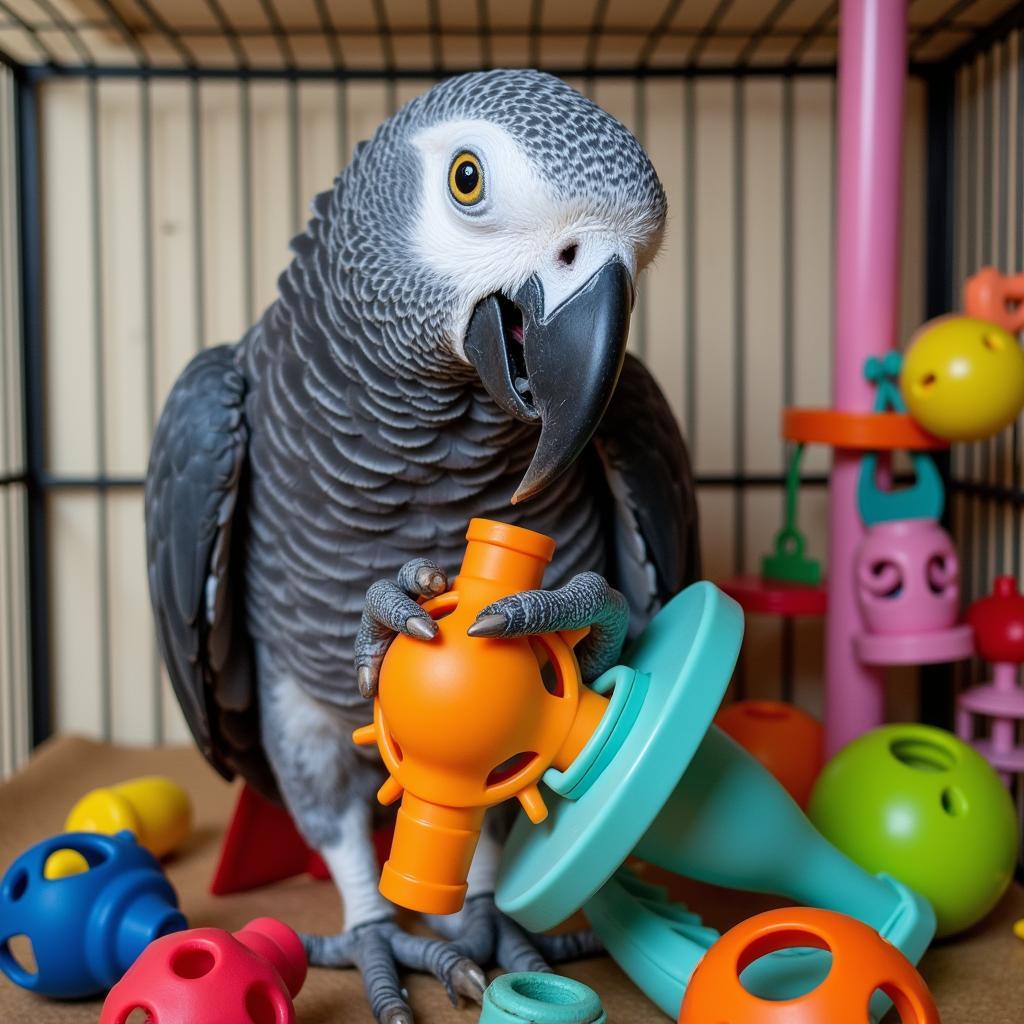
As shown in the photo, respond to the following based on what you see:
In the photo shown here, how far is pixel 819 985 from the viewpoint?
2.62ft

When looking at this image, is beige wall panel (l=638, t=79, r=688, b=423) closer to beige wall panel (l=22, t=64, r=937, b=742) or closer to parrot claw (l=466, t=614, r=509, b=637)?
beige wall panel (l=22, t=64, r=937, b=742)

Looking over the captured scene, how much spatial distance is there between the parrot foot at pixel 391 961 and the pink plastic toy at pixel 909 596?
65 cm

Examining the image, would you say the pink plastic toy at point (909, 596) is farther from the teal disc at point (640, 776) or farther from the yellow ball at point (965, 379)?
the teal disc at point (640, 776)

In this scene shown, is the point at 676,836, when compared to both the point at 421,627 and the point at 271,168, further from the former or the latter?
the point at 271,168

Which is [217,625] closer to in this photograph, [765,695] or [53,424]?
[53,424]

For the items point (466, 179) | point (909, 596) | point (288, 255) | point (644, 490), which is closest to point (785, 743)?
point (909, 596)

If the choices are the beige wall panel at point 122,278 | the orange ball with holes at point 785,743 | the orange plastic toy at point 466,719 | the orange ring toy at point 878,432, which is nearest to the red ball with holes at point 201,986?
the orange plastic toy at point 466,719

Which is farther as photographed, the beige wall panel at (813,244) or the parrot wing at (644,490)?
the beige wall panel at (813,244)

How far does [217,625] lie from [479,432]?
1.25 feet

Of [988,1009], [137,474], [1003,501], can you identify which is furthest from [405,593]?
[137,474]

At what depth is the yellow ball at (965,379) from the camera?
1274 mm

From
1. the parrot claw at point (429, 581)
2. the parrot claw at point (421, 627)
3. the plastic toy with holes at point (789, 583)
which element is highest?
the parrot claw at point (429, 581)

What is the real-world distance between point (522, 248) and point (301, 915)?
2.83ft

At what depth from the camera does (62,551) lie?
1.93 metres
